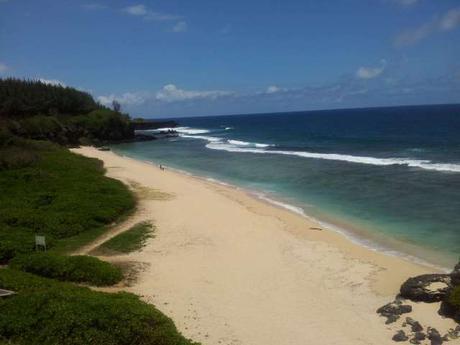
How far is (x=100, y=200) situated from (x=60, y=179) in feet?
15.5

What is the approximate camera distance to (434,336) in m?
10.6

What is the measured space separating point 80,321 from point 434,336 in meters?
7.68

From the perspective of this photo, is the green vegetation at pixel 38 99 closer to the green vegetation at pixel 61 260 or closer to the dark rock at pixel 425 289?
the green vegetation at pixel 61 260

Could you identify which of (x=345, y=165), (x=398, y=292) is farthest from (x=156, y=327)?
(x=345, y=165)

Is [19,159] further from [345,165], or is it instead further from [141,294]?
[345,165]

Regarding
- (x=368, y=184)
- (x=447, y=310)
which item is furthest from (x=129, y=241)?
(x=368, y=184)

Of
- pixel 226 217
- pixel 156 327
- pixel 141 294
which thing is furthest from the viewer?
pixel 226 217

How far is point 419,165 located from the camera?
1513 inches

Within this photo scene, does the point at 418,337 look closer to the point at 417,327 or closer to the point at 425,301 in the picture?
the point at 417,327

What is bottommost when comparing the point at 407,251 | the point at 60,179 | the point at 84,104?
the point at 407,251

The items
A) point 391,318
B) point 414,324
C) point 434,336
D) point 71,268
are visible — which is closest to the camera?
point 434,336

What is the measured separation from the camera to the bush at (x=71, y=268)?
1360 cm

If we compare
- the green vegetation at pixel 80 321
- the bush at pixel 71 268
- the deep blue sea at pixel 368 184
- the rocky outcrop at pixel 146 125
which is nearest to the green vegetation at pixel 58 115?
the deep blue sea at pixel 368 184

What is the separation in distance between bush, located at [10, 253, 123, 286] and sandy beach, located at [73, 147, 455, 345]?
84cm
